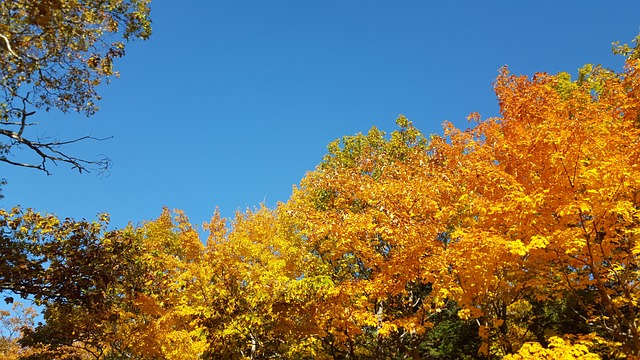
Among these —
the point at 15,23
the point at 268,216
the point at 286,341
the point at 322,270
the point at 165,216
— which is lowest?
the point at 286,341

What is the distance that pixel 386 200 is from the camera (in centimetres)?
1350

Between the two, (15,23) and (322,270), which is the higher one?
(15,23)

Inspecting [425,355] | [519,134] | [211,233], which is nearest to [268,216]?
[211,233]

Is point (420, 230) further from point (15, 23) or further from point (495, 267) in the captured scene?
point (15, 23)

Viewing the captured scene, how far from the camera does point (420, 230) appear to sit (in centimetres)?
1212

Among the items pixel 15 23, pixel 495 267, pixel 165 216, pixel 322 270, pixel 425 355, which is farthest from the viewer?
pixel 165 216

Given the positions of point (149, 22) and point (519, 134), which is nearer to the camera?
point (149, 22)

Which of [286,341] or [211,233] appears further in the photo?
[211,233]

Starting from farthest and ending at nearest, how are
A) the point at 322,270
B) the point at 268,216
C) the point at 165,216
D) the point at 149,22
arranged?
the point at 165,216 → the point at 268,216 → the point at 322,270 → the point at 149,22

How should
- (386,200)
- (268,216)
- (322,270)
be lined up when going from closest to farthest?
(386,200) < (322,270) < (268,216)

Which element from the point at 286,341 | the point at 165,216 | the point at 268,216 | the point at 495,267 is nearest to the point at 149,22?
the point at 495,267

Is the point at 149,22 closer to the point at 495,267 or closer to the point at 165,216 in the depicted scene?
the point at 495,267

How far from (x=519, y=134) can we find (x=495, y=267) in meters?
4.09

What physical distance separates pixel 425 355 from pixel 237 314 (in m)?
8.30
